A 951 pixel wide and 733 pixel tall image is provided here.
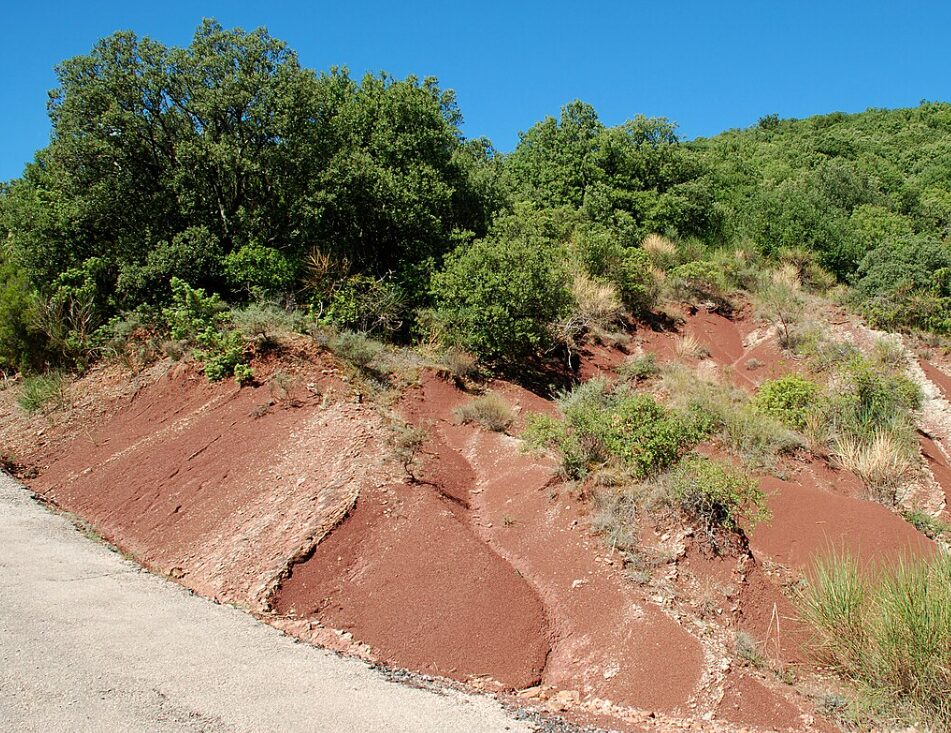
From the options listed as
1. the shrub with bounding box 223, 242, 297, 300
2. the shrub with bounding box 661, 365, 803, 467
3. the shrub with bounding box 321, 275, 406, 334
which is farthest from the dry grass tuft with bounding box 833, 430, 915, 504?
the shrub with bounding box 223, 242, 297, 300

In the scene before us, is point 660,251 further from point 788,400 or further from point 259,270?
point 259,270

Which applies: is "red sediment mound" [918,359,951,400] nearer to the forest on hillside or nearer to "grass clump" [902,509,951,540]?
the forest on hillside

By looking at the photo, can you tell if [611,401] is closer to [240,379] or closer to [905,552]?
[905,552]

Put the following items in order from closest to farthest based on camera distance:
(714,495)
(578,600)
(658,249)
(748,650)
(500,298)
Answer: (748,650), (578,600), (714,495), (500,298), (658,249)

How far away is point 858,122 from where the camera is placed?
42625mm

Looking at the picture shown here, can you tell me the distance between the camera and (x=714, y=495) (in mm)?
7574

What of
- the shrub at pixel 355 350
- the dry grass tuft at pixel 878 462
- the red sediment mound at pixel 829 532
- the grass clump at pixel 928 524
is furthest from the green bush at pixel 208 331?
the grass clump at pixel 928 524

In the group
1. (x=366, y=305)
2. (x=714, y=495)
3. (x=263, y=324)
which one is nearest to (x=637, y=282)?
(x=366, y=305)

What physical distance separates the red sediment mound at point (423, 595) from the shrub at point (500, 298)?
5.72 m

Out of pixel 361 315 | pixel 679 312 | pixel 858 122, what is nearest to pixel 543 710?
pixel 361 315

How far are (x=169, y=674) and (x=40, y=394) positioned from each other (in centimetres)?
908

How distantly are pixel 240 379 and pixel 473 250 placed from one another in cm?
518

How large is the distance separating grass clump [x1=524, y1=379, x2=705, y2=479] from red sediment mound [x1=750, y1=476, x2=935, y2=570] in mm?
1315

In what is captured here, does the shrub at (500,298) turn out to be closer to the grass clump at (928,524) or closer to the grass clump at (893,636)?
the grass clump at (928,524)
